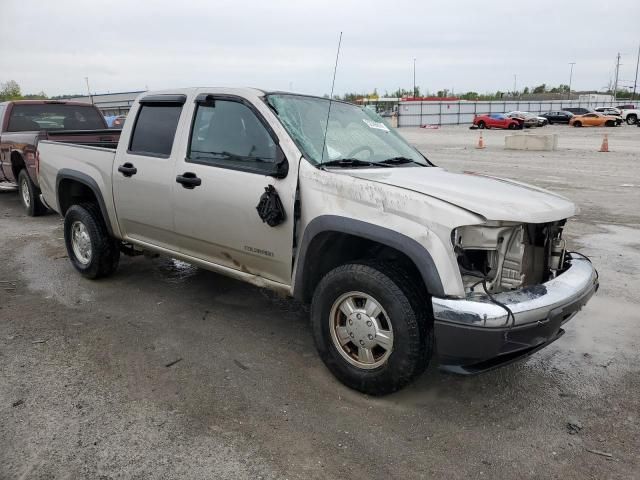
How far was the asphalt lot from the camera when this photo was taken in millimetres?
2695

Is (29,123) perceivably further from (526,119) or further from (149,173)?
(526,119)

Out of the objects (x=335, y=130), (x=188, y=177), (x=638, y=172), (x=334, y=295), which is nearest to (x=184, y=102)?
(x=188, y=177)

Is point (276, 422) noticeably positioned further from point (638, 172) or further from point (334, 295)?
point (638, 172)

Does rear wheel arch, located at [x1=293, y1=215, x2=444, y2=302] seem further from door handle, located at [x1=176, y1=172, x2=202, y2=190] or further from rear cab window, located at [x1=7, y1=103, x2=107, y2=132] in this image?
rear cab window, located at [x1=7, y1=103, x2=107, y2=132]

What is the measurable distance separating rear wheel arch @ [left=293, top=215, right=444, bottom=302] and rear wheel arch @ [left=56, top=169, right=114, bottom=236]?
8.19 feet

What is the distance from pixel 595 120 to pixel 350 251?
153 ft

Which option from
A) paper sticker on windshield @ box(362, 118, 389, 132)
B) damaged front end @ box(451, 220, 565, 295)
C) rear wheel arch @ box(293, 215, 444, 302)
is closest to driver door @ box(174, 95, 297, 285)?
rear wheel arch @ box(293, 215, 444, 302)

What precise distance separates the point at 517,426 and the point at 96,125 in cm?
906

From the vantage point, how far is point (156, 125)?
14.9 ft

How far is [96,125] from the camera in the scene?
9.72 metres

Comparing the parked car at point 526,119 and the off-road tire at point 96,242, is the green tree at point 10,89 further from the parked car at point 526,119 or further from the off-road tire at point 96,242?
the off-road tire at point 96,242

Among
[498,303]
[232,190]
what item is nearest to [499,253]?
[498,303]

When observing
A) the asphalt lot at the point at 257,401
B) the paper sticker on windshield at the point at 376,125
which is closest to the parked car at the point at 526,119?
the asphalt lot at the point at 257,401

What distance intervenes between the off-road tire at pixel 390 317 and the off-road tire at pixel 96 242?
2.82 meters
